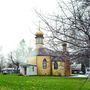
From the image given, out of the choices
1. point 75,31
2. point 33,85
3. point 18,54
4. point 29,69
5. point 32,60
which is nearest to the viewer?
point 75,31

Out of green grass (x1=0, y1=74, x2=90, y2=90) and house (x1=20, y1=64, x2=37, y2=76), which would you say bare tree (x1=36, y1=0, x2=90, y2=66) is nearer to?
green grass (x1=0, y1=74, x2=90, y2=90)

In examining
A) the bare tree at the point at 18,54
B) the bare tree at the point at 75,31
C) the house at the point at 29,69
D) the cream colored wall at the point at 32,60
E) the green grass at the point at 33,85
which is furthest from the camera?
the bare tree at the point at 18,54

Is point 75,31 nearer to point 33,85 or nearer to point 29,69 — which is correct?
point 33,85

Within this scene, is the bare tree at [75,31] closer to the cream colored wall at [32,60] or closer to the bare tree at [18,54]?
the cream colored wall at [32,60]

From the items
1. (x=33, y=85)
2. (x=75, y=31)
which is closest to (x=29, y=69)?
(x=33, y=85)

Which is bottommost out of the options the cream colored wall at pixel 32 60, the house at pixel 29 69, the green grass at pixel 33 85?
the green grass at pixel 33 85

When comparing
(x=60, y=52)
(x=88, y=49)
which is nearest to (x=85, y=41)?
(x=88, y=49)

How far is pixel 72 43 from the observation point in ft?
30.3

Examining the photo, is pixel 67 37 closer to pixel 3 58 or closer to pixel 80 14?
pixel 80 14

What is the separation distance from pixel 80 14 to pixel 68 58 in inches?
52.3

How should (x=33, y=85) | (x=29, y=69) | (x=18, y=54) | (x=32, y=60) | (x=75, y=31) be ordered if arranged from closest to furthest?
(x=75, y=31), (x=33, y=85), (x=29, y=69), (x=32, y=60), (x=18, y=54)

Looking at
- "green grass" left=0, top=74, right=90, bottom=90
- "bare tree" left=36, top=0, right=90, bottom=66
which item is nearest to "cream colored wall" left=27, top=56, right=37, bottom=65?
"green grass" left=0, top=74, right=90, bottom=90

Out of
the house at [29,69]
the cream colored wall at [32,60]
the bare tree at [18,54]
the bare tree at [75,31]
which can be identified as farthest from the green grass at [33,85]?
the bare tree at [18,54]

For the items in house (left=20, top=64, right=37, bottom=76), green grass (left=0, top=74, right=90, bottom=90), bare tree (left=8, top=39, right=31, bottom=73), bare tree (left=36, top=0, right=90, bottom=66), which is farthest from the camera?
bare tree (left=8, top=39, right=31, bottom=73)
